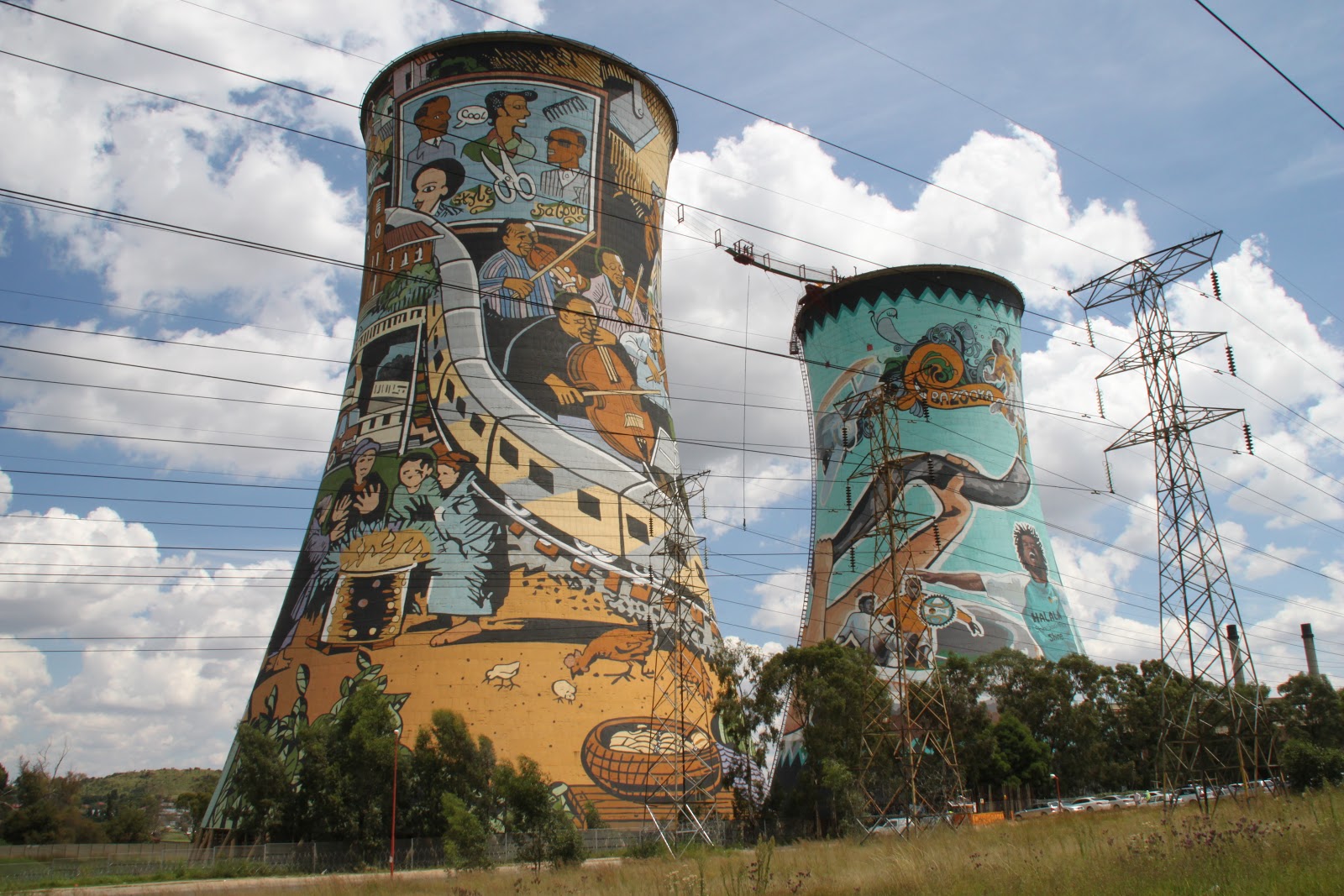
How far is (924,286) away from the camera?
31.4 meters

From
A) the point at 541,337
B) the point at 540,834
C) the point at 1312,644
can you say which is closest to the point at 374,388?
the point at 541,337

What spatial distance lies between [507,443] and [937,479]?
1466 centimetres

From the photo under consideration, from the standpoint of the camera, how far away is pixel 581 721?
17.4 meters

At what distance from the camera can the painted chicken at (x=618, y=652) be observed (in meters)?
17.8

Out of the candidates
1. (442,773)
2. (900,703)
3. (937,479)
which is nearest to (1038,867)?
(900,703)

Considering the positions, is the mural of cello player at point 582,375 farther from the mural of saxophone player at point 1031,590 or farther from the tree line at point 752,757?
the mural of saxophone player at point 1031,590

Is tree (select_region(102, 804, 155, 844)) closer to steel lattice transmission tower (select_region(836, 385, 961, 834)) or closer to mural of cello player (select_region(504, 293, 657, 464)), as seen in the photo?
mural of cello player (select_region(504, 293, 657, 464))

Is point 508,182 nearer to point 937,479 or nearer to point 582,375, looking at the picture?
point 582,375

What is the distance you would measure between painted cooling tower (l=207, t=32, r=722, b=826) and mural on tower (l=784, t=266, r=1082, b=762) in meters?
9.03

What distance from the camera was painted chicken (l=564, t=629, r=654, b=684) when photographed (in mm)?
17844

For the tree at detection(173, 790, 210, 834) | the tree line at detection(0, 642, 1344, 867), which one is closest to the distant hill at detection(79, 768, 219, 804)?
the tree at detection(173, 790, 210, 834)

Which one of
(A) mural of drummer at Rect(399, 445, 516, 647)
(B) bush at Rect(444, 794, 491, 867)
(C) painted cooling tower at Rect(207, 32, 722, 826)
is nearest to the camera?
(B) bush at Rect(444, 794, 491, 867)

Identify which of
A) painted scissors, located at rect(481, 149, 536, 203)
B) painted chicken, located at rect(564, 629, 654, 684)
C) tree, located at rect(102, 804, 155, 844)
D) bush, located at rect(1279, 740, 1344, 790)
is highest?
painted scissors, located at rect(481, 149, 536, 203)

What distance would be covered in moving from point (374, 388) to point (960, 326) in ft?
61.2
